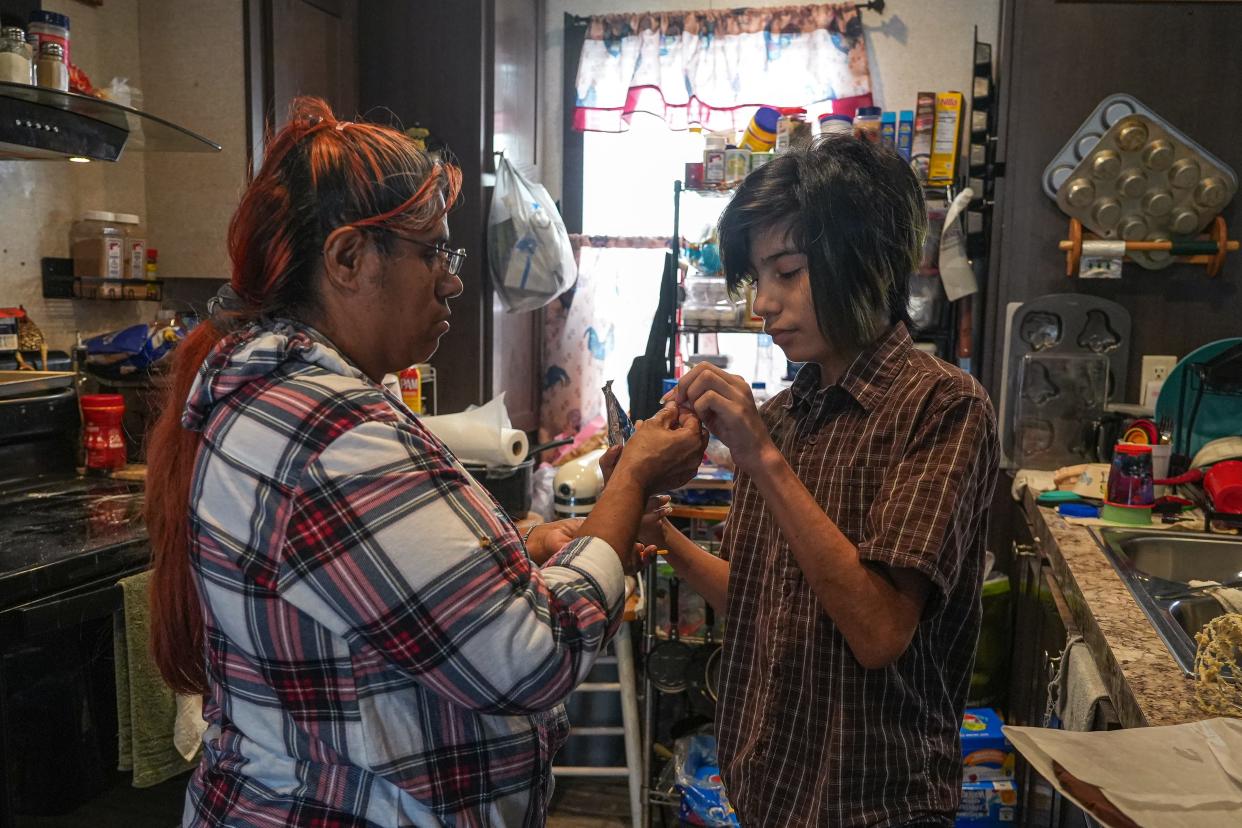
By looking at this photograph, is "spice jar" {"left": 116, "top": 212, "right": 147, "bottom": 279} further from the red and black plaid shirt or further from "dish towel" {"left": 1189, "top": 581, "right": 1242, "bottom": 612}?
"dish towel" {"left": 1189, "top": 581, "right": 1242, "bottom": 612}

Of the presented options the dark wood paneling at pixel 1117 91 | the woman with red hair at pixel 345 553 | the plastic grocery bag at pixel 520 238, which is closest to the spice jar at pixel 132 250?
the plastic grocery bag at pixel 520 238

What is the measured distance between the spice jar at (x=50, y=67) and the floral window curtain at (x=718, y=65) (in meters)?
1.91

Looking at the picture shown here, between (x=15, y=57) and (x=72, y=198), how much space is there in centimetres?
70

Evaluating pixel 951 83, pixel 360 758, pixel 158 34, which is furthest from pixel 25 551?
pixel 951 83

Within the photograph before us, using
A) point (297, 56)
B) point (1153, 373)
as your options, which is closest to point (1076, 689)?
point (1153, 373)

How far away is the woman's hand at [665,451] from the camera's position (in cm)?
112

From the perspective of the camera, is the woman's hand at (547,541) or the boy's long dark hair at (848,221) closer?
the boy's long dark hair at (848,221)

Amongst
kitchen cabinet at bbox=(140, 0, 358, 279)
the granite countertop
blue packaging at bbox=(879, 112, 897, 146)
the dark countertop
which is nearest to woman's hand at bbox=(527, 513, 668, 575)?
the granite countertop

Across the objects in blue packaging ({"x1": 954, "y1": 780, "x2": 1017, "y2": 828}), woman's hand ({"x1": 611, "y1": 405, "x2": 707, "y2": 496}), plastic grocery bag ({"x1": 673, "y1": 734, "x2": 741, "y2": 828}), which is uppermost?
woman's hand ({"x1": 611, "y1": 405, "x2": 707, "y2": 496})

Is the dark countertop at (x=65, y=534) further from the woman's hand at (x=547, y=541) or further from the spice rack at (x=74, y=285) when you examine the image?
the woman's hand at (x=547, y=541)

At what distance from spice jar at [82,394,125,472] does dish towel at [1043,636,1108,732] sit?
2158 mm

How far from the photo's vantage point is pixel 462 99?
3139 millimetres

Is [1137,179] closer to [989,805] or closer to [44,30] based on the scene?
[989,805]

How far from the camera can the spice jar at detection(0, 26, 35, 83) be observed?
1.94 meters
